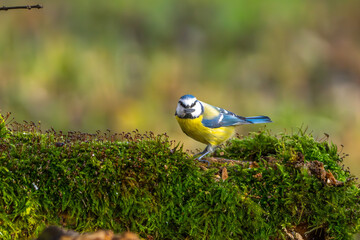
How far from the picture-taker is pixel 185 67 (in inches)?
284

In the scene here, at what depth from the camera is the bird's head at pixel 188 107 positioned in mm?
3596

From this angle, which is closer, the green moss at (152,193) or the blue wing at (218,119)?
the green moss at (152,193)

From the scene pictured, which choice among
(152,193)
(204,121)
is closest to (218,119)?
(204,121)

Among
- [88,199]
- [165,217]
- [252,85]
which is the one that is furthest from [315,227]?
[252,85]

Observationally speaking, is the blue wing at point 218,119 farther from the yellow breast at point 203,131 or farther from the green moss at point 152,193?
the green moss at point 152,193

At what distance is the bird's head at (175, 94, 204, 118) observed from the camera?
360 centimetres

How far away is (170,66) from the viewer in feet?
23.3

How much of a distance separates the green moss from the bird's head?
440 mm

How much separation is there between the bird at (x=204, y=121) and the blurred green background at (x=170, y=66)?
7.45 ft

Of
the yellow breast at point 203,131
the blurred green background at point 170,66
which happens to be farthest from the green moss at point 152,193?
the blurred green background at point 170,66

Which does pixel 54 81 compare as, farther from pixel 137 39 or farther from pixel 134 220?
pixel 134 220

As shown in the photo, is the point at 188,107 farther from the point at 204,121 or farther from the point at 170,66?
the point at 170,66

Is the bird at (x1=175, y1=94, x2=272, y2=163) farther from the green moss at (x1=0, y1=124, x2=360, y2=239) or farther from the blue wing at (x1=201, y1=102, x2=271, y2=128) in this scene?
the green moss at (x1=0, y1=124, x2=360, y2=239)

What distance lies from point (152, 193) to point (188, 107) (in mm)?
789
